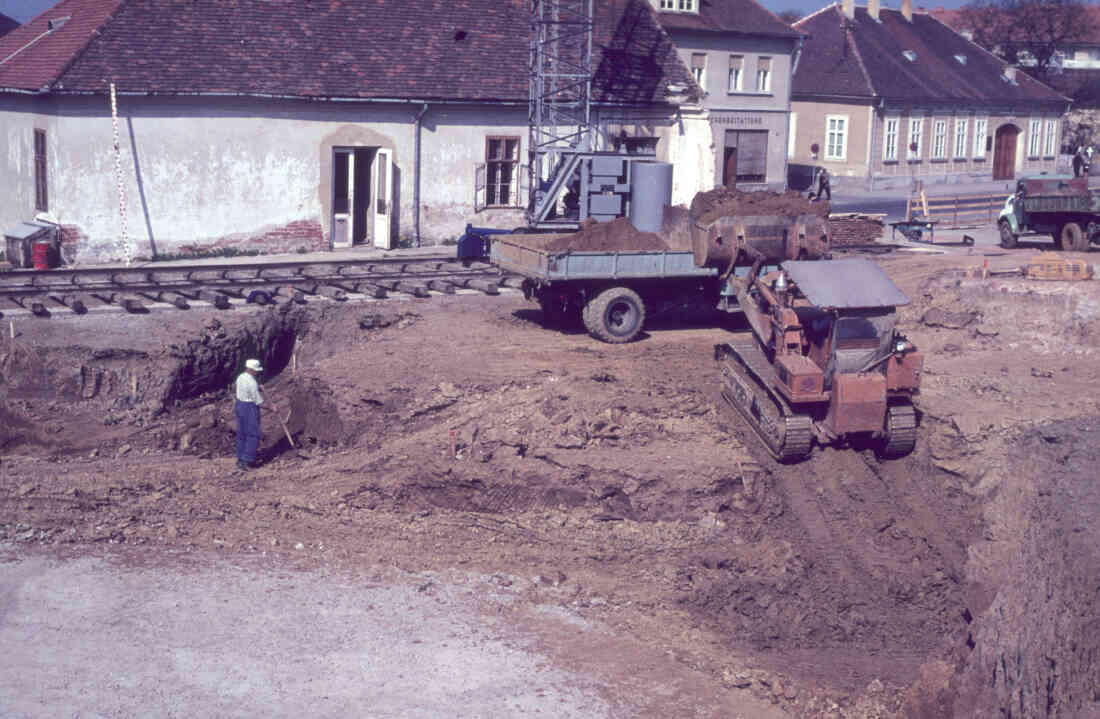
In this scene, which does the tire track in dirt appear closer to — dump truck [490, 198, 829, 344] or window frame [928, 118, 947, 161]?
dump truck [490, 198, 829, 344]

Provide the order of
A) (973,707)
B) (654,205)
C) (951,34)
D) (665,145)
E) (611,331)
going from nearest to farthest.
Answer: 1. (973,707)
2. (611,331)
3. (654,205)
4. (665,145)
5. (951,34)

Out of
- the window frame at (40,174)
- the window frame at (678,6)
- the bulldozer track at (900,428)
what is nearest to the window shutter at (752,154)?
the window frame at (678,6)

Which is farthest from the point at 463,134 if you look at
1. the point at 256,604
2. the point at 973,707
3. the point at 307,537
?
the point at 973,707

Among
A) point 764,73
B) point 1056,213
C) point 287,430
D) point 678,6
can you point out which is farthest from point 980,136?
point 287,430

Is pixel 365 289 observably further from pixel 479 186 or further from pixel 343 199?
pixel 479 186

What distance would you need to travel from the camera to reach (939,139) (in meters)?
48.3

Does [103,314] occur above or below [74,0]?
below

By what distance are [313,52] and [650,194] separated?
440 inches

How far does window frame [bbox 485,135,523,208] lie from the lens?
29328 mm

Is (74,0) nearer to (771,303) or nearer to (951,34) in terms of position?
(771,303)

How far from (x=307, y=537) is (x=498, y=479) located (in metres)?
2.62

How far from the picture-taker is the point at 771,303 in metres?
15.5

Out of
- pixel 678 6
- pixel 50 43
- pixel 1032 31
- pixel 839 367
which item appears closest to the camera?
pixel 839 367

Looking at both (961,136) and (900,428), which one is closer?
(900,428)
